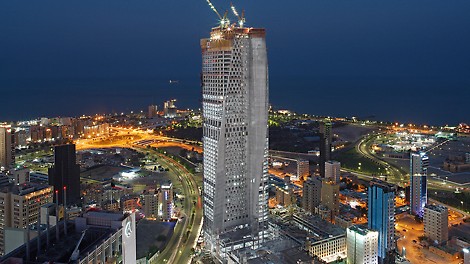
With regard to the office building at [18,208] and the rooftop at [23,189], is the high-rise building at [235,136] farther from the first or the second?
the rooftop at [23,189]

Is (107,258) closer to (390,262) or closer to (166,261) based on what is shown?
(166,261)

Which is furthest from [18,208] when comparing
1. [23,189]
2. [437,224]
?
[437,224]

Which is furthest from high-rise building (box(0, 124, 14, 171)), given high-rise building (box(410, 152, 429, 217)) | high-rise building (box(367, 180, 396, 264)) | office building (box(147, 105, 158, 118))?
office building (box(147, 105, 158, 118))

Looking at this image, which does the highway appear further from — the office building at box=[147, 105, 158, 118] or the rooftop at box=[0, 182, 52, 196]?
the office building at box=[147, 105, 158, 118]

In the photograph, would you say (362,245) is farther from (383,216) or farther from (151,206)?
(151,206)

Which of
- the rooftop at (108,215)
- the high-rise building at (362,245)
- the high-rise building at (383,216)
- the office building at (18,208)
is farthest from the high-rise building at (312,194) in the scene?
the rooftop at (108,215)

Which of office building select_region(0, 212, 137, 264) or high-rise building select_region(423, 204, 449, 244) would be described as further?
high-rise building select_region(423, 204, 449, 244)
